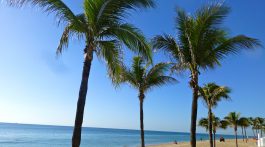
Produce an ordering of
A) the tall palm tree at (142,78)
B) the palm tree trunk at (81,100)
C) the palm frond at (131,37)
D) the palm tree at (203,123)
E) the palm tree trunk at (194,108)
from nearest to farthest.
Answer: the palm tree trunk at (81,100) < the palm frond at (131,37) < the palm tree trunk at (194,108) < the tall palm tree at (142,78) < the palm tree at (203,123)

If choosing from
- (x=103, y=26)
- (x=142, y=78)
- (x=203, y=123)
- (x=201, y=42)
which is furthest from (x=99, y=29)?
(x=203, y=123)

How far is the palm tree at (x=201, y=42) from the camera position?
11062mm

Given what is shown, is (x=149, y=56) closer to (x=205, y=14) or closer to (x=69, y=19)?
(x=69, y=19)

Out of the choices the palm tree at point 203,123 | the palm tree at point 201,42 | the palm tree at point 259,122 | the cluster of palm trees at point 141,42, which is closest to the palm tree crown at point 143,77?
the cluster of palm trees at point 141,42

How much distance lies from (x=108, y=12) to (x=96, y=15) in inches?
13.2

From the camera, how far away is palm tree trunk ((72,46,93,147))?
23.5 feet

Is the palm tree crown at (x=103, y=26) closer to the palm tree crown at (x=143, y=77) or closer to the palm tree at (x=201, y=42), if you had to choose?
the palm tree at (x=201, y=42)

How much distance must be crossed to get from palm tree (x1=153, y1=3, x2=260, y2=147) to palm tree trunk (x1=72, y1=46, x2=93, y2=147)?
463 cm

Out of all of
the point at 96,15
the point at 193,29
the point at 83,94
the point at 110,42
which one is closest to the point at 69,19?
the point at 96,15

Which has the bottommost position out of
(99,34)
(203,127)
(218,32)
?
(203,127)

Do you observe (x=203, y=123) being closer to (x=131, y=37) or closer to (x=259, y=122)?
(x=259, y=122)

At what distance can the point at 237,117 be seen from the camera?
190 feet

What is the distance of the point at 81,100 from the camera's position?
7484 millimetres

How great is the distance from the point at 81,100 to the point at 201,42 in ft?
17.9
